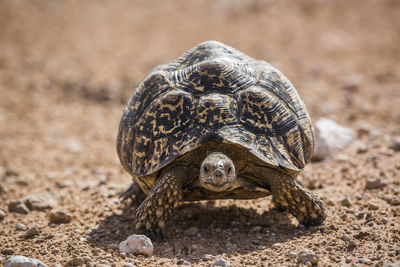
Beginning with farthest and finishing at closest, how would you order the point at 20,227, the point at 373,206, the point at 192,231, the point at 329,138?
1. the point at 329,138
2. the point at 20,227
3. the point at 373,206
4. the point at 192,231

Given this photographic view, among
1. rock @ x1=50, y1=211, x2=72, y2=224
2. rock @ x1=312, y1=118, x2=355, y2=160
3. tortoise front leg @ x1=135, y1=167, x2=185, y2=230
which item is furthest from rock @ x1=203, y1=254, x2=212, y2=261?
rock @ x1=312, y1=118, x2=355, y2=160

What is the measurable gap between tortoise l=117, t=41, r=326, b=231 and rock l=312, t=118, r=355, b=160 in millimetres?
1686

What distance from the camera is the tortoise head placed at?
11.2 ft

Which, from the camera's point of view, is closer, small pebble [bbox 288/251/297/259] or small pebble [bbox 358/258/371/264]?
small pebble [bbox 358/258/371/264]

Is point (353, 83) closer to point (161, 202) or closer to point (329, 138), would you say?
point (329, 138)

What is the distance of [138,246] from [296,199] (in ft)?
4.29

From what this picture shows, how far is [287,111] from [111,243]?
181 cm

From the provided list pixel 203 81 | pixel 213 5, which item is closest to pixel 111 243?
pixel 203 81

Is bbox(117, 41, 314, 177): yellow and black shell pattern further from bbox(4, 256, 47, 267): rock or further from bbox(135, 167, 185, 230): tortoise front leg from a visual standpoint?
bbox(4, 256, 47, 267): rock

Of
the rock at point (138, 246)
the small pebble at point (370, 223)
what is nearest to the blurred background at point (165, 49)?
the small pebble at point (370, 223)

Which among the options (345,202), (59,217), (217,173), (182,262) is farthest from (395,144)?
(59,217)

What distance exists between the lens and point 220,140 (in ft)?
11.7

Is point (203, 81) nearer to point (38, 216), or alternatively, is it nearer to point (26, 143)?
point (38, 216)

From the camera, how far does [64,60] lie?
10.9 metres
